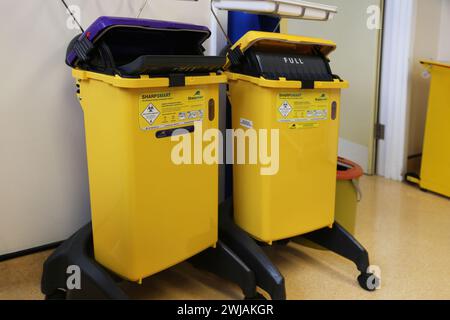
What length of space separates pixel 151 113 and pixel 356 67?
201 cm

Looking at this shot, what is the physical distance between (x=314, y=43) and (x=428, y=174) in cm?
144

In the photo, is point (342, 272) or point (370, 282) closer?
point (370, 282)

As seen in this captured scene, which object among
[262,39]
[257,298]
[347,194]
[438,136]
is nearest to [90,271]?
[257,298]

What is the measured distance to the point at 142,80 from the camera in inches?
44.8

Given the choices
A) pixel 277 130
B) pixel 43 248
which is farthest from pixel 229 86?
pixel 43 248

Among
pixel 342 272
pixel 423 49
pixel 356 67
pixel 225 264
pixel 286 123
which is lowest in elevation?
pixel 342 272

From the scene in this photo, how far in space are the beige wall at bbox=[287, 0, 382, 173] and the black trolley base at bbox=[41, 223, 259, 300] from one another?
1.73 meters

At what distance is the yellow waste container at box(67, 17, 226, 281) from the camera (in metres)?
1.18

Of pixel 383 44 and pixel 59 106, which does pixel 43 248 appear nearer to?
pixel 59 106

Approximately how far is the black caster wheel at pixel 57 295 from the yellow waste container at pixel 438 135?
207cm

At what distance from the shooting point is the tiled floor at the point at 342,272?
4.89 ft

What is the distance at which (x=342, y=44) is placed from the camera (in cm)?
291

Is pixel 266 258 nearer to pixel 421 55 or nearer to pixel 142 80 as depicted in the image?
pixel 142 80

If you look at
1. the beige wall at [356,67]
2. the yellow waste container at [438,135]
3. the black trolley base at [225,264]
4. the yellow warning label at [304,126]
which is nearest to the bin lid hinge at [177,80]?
the yellow warning label at [304,126]
